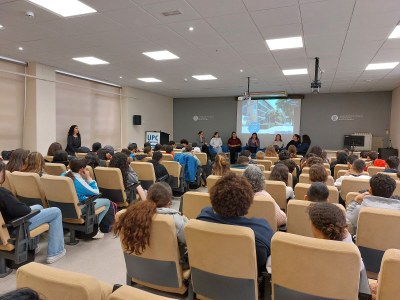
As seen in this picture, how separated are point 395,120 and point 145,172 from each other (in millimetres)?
9494

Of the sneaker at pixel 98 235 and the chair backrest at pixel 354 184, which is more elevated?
the chair backrest at pixel 354 184

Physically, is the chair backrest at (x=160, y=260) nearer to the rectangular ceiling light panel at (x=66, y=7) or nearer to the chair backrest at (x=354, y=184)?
the chair backrest at (x=354, y=184)

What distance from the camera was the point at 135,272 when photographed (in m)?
2.07

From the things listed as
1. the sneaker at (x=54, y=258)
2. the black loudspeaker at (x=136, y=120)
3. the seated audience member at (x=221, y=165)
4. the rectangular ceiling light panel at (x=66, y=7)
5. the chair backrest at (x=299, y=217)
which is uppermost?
the rectangular ceiling light panel at (x=66, y=7)

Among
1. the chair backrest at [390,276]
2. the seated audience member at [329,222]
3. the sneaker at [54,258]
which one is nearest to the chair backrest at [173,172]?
the sneaker at [54,258]

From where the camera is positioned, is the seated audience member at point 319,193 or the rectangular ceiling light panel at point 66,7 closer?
the seated audience member at point 319,193

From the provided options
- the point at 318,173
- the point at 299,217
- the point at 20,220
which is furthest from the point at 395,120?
the point at 20,220

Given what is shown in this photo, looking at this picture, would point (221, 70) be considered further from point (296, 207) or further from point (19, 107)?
point (296, 207)

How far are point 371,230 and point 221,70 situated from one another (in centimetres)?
621

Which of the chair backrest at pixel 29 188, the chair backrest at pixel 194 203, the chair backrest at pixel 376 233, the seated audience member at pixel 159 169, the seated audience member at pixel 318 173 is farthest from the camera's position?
the seated audience member at pixel 159 169

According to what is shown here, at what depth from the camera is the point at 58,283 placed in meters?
1.04

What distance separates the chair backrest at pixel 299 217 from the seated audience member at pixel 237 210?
547 mm

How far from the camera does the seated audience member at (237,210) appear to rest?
72.6 inches

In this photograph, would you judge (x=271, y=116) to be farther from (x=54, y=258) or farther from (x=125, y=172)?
(x=54, y=258)
